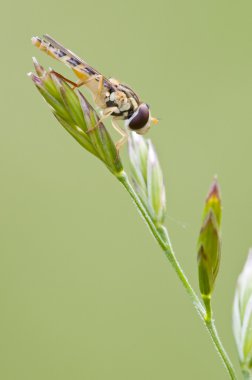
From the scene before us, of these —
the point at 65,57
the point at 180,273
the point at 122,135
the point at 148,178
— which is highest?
the point at 65,57

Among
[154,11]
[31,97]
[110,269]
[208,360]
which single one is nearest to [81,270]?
[110,269]

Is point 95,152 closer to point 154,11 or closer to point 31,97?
point 31,97

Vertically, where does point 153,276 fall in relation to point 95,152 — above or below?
below

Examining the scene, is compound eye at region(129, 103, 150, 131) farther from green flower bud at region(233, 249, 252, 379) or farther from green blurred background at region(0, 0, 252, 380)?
green blurred background at region(0, 0, 252, 380)

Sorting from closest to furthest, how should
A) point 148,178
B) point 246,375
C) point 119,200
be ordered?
point 246,375, point 148,178, point 119,200

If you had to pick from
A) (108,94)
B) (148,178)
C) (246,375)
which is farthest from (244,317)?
(108,94)

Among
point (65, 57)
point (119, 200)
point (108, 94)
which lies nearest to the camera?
point (65, 57)

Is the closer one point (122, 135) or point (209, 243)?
point (209, 243)

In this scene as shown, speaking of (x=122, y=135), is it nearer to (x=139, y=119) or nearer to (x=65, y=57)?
(x=139, y=119)
